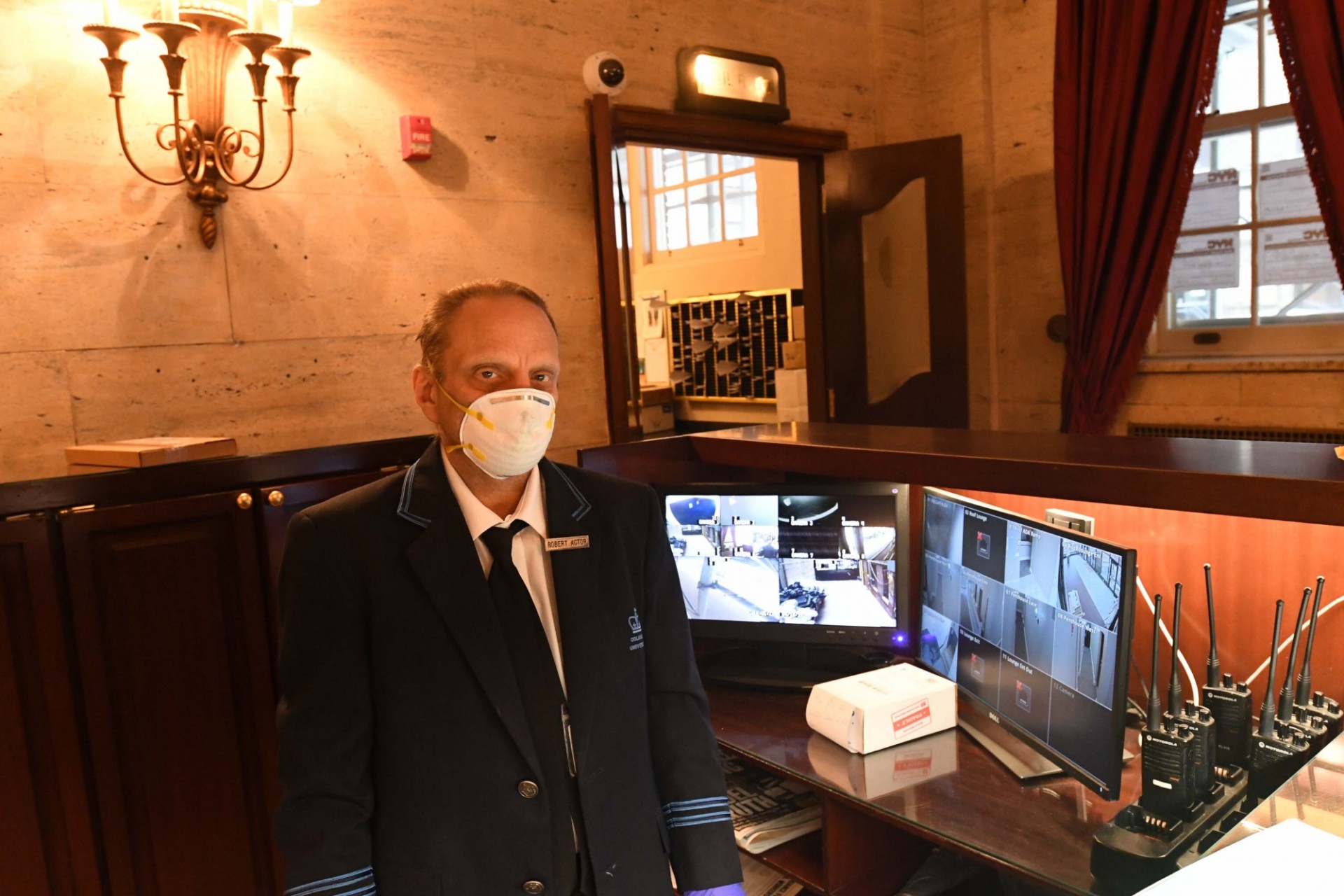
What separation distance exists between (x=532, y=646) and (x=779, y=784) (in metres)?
0.92

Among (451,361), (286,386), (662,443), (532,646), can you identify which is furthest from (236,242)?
(532,646)

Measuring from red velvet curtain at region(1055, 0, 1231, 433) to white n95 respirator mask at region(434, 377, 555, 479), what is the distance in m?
3.45

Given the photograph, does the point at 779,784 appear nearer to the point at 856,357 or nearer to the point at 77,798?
the point at 77,798

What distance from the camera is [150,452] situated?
217 centimetres

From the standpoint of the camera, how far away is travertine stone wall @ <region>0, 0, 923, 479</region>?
262 centimetres

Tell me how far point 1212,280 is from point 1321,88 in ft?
2.92

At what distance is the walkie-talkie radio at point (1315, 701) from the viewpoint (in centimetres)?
144

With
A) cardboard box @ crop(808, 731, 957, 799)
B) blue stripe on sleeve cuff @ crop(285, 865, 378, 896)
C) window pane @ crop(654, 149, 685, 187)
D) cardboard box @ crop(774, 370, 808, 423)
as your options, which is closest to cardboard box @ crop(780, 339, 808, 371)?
cardboard box @ crop(774, 370, 808, 423)

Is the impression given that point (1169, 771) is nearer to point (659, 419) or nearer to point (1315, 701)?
point (1315, 701)

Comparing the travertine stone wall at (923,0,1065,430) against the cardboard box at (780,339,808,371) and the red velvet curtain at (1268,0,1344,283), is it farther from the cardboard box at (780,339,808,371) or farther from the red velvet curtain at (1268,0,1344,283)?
the red velvet curtain at (1268,0,1344,283)

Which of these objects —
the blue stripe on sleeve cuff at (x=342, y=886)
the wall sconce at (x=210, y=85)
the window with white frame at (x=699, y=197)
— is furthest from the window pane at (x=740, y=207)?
the blue stripe on sleeve cuff at (x=342, y=886)

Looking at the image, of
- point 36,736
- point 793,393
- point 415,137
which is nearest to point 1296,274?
point 793,393

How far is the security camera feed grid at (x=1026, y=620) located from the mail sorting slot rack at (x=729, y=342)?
3.77 meters

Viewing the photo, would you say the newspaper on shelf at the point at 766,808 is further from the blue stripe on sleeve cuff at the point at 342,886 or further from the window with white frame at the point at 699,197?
the window with white frame at the point at 699,197
